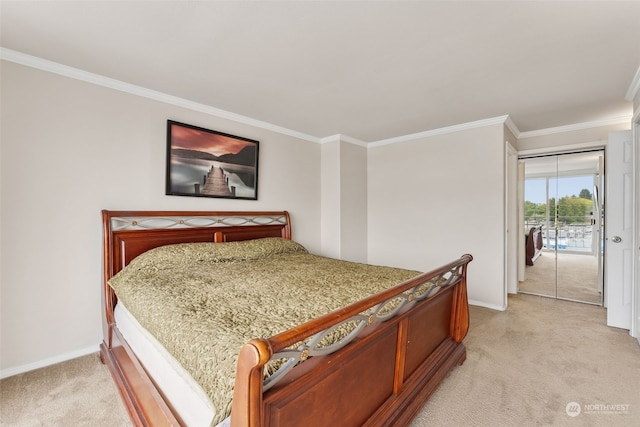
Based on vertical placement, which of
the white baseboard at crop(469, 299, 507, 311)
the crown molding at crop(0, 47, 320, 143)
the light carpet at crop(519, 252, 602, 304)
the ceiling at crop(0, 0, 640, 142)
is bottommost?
the white baseboard at crop(469, 299, 507, 311)

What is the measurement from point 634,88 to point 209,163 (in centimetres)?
422

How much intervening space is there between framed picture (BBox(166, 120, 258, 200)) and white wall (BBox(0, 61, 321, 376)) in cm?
11

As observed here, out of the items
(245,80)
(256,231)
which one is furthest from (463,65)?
(256,231)

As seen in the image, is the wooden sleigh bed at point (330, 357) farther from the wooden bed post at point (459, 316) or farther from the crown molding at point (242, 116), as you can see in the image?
the crown molding at point (242, 116)

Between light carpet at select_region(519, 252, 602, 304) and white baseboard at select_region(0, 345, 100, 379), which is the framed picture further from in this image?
light carpet at select_region(519, 252, 602, 304)

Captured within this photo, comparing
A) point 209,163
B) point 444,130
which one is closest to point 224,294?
point 209,163

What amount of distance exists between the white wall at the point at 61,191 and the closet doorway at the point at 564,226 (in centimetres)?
484

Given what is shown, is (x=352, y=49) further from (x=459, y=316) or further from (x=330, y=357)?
(x=459, y=316)

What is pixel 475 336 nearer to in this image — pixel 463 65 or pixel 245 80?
pixel 463 65

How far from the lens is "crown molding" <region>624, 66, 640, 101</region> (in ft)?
8.18

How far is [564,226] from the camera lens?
160 inches

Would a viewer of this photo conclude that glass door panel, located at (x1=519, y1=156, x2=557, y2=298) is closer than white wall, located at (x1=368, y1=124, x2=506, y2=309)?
No

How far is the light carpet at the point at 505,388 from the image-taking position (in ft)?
5.74

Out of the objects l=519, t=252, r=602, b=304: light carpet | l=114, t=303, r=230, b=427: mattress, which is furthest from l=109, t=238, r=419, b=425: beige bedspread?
l=519, t=252, r=602, b=304: light carpet
